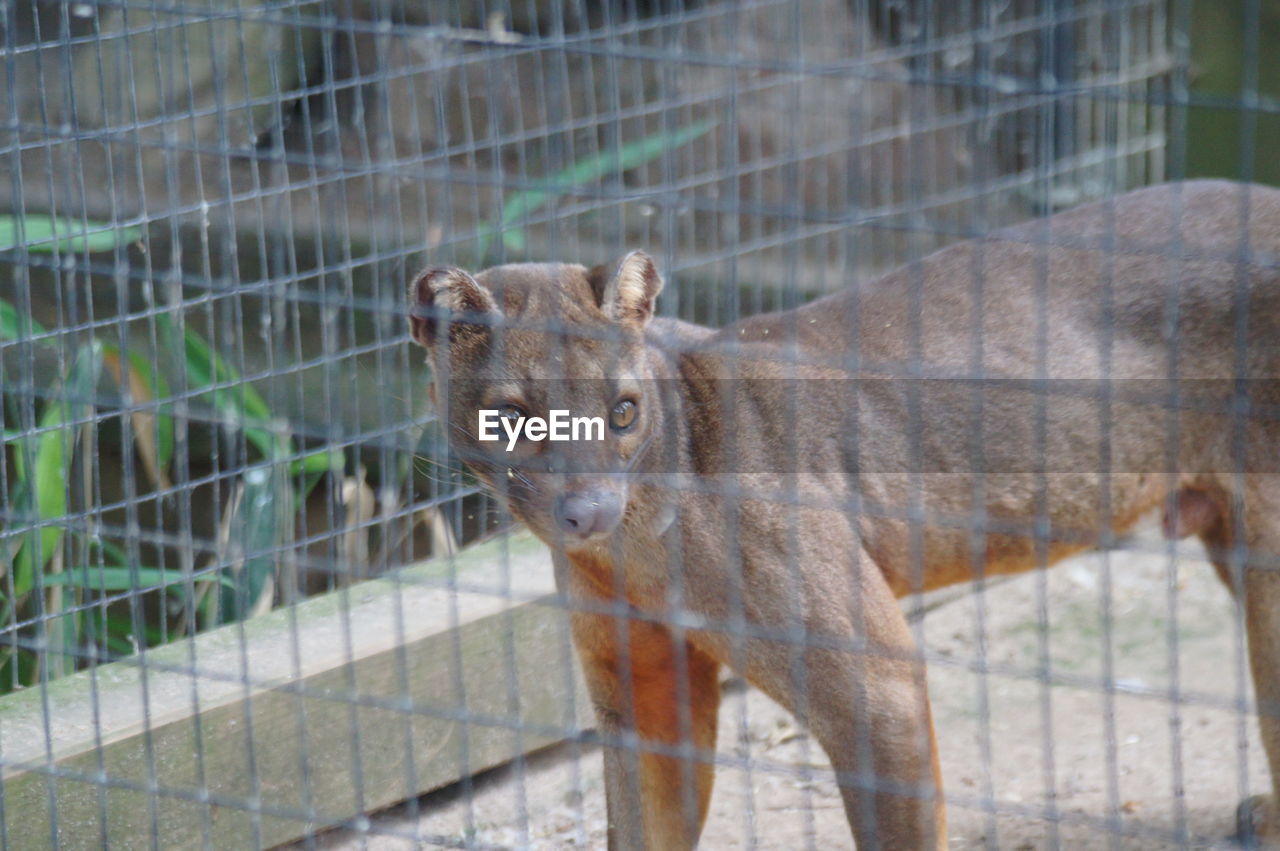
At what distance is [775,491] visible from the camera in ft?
10.8

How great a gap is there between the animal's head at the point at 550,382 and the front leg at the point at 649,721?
0.35 metres

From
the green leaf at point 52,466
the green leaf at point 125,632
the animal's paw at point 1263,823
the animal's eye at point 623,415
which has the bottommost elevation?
the animal's paw at point 1263,823

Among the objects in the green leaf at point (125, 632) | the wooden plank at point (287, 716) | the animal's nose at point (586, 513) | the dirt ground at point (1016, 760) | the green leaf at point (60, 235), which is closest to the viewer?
the animal's nose at point (586, 513)

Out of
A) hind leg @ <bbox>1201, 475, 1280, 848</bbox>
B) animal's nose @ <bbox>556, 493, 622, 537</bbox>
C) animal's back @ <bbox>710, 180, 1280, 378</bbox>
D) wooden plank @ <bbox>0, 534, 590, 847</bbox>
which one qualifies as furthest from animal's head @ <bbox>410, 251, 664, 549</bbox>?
hind leg @ <bbox>1201, 475, 1280, 848</bbox>

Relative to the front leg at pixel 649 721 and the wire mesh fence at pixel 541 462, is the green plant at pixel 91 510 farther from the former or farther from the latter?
the front leg at pixel 649 721

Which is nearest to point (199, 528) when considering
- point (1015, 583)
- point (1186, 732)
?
point (1015, 583)

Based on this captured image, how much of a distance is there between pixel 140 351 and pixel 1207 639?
3.51 meters

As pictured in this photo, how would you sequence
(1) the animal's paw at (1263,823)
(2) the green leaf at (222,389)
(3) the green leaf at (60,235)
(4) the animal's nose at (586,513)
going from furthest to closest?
(2) the green leaf at (222,389)
(1) the animal's paw at (1263,823)
(3) the green leaf at (60,235)
(4) the animal's nose at (586,513)

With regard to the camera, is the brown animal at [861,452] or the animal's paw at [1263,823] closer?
the brown animal at [861,452]

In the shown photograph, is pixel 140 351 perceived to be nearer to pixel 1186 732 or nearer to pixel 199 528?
pixel 199 528

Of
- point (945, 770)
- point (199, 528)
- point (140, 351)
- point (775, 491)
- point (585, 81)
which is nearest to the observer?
point (775, 491)

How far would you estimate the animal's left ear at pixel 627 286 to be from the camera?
3.12m

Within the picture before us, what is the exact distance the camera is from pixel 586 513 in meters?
2.87

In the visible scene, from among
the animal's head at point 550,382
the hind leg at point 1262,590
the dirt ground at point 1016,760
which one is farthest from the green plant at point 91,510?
the hind leg at point 1262,590
